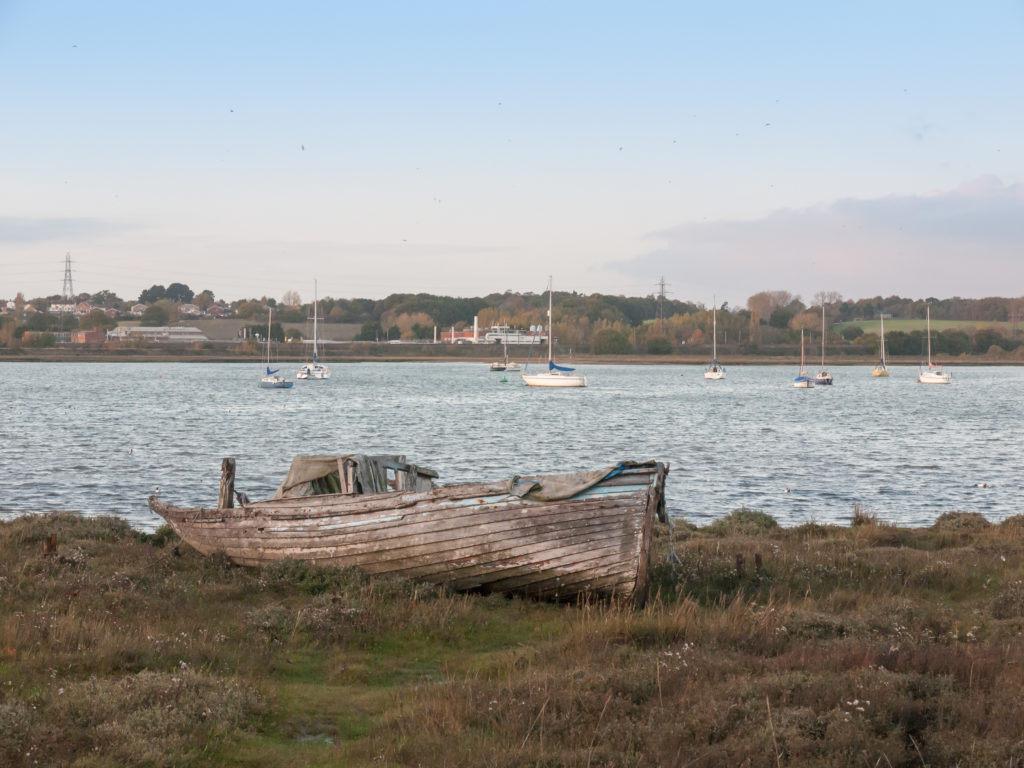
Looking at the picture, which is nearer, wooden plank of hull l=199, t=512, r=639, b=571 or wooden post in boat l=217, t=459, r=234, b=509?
wooden plank of hull l=199, t=512, r=639, b=571

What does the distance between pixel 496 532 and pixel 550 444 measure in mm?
35140

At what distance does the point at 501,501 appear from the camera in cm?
1285

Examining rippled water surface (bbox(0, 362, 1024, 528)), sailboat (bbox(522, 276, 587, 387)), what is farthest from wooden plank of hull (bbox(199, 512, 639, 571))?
sailboat (bbox(522, 276, 587, 387))

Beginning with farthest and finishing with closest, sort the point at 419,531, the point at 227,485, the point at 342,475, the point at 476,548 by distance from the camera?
the point at 227,485 → the point at 342,475 → the point at 419,531 → the point at 476,548

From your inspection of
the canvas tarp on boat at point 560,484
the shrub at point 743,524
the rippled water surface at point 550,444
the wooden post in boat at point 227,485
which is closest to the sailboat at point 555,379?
the rippled water surface at point 550,444

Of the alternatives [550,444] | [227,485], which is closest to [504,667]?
[227,485]

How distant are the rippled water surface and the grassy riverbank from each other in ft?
34.8

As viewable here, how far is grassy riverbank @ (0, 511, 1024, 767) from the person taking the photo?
7.47 metres

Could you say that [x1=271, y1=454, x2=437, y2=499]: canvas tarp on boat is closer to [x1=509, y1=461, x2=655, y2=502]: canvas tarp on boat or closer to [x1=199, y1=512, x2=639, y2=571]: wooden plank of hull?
[x1=199, y1=512, x2=639, y2=571]: wooden plank of hull

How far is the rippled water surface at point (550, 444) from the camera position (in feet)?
97.1

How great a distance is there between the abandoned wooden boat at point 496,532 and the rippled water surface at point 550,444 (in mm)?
10443

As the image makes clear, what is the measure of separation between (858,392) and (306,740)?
113709 millimetres

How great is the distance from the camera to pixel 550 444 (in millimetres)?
47844

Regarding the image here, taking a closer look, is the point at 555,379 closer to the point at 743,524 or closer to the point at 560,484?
the point at 743,524
